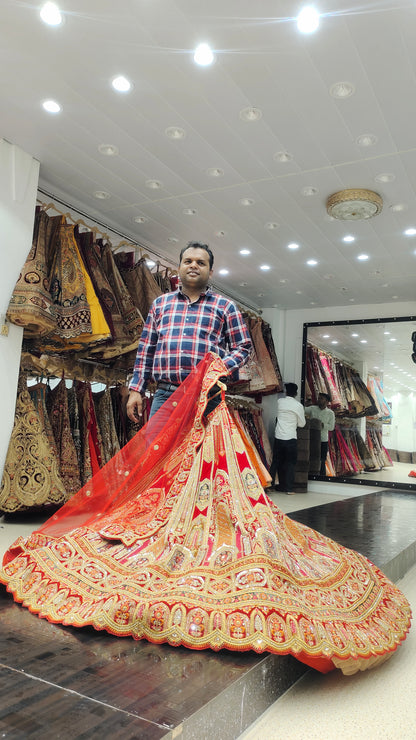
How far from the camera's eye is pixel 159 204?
4207 mm

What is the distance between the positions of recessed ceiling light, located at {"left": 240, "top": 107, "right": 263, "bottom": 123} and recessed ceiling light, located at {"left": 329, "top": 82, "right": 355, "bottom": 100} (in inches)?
16.9

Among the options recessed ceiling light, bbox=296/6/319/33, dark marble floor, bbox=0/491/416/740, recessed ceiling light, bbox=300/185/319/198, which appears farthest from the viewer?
recessed ceiling light, bbox=300/185/319/198

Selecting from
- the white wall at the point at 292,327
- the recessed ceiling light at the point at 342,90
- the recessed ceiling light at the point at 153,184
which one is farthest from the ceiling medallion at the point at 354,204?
the white wall at the point at 292,327

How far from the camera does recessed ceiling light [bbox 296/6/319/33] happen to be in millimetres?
2308

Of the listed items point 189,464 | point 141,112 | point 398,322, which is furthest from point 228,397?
point 189,464

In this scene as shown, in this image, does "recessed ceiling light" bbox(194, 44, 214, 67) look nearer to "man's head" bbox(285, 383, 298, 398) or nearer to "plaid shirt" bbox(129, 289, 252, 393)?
"plaid shirt" bbox(129, 289, 252, 393)

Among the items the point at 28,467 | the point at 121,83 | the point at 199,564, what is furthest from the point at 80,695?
the point at 121,83

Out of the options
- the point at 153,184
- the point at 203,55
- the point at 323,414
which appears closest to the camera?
the point at 203,55

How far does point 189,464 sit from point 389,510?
3280 mm

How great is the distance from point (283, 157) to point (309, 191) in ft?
1.71

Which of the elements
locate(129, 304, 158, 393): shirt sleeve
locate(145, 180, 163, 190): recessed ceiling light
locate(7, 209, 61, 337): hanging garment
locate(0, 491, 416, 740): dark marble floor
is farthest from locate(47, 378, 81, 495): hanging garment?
locate(0, 491, 416, 740): dark marble floor

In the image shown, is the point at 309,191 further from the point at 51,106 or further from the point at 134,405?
the point at 134,405

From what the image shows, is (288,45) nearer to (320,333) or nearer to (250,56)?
(250,56)

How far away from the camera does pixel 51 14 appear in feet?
7.75
